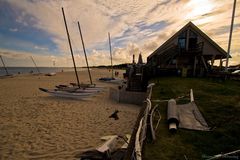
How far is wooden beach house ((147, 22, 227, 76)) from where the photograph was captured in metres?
21.2

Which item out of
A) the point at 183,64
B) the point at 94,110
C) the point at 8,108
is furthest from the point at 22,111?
the point at 183,64

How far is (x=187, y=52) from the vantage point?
21141mm

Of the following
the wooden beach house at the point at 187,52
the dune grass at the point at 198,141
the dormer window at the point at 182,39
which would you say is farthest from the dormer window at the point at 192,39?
the dune grass at the point at 198,141

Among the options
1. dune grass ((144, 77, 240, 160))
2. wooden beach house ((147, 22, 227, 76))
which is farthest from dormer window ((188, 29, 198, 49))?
dune grass ((144, 77, 240, 160))

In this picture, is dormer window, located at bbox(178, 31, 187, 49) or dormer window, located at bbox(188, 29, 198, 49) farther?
dormer window, located at bbox(178, 31, 187, 49)

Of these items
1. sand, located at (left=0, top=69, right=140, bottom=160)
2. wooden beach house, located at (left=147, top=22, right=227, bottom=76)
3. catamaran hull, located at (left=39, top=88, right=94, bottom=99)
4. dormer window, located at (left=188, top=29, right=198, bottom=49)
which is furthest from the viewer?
dormer window, located at (left=188, top=29, right=198, bottom=49)

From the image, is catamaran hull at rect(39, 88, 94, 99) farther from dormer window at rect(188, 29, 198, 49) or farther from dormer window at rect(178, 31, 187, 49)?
dormer window at rect(188, 29, 198, 49)

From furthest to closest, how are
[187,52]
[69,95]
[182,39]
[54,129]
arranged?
[182,39], [187,52], [69,95], [54,129]

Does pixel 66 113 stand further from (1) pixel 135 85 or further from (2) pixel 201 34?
(2) pixel 201 34

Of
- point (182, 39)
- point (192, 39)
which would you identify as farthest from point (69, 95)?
point (192, 39)

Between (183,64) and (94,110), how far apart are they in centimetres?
1636

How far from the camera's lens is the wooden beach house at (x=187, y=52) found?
21219mm

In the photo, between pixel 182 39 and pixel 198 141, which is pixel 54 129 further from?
pixel 182 39

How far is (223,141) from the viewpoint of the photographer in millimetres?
4172
